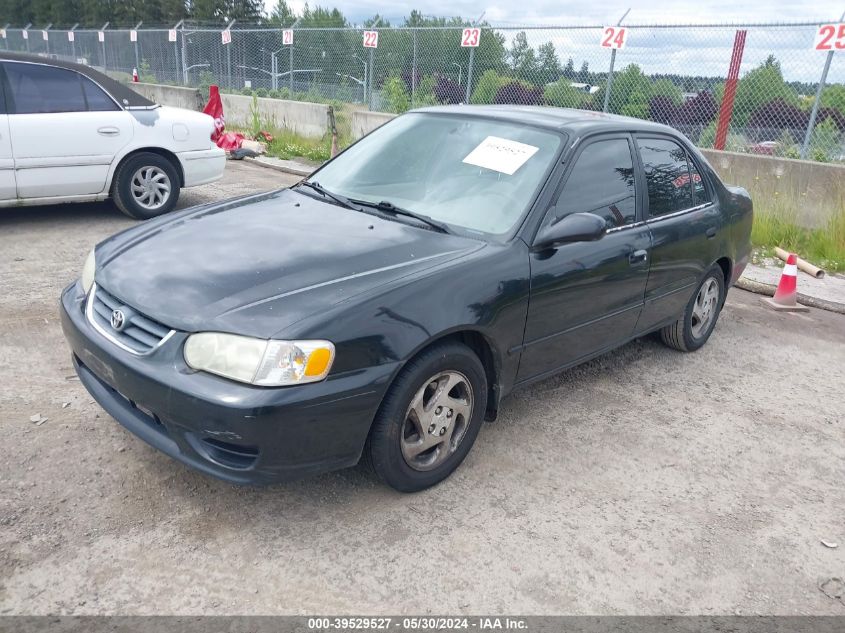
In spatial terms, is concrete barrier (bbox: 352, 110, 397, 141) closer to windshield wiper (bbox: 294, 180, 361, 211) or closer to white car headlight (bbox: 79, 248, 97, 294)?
windshield wiper (bbox: 294, 180, 361, 211)

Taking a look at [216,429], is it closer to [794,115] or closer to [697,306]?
[697,306]

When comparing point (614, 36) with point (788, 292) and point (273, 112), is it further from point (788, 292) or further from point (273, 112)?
point (273, 112)

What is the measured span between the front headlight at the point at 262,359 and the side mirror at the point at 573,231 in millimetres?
1299

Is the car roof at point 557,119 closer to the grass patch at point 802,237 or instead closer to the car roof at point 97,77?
the grass patch at point 802,237

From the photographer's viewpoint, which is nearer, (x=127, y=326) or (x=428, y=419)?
(x=127, y=326)

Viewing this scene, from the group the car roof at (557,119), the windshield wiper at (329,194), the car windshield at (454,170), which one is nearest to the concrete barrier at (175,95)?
the windshield wiper at (329,194)

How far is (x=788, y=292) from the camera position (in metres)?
6.36

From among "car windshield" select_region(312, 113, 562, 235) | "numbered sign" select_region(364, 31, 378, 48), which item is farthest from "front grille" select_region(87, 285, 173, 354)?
"numbered sign" select_region(364, 31, 378, 48)

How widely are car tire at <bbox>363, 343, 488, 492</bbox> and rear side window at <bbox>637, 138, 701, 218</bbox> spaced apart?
1823 mm

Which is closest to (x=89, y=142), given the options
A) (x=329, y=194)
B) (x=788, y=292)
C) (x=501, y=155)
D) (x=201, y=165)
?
(x=201, y=165)

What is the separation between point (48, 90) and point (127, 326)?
5.11 m

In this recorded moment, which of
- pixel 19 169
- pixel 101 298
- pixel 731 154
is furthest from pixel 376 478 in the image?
pixel 731 154

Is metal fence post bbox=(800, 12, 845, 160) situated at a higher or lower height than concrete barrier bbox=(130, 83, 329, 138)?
higher

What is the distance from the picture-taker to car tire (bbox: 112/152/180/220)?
7.41 metres
